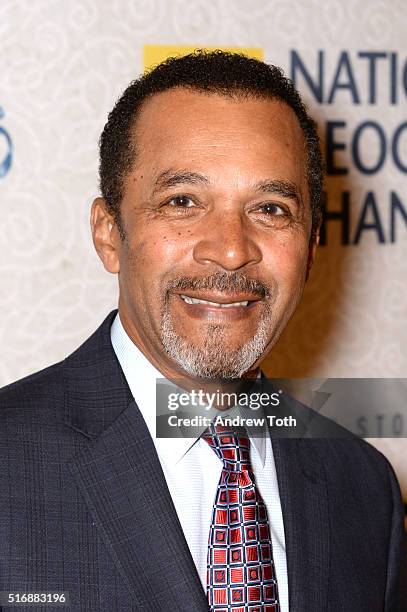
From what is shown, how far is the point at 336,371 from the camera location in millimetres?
2031

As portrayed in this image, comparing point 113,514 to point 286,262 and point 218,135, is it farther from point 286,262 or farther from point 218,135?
point 218,135

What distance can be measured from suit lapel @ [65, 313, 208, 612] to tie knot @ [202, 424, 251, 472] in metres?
0.09

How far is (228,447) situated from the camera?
4.04 feet

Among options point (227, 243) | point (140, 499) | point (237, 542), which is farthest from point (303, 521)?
point (227, 243)

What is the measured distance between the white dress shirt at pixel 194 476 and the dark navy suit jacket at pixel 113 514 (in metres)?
0.02

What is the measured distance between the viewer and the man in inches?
43.9

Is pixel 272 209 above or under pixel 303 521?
above

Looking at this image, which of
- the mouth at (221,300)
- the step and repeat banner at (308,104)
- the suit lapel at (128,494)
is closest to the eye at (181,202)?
the mouth at (221,300)

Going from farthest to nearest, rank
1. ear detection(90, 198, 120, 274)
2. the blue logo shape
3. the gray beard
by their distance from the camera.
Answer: the blue logo shape
ear detection(90, 198, 120, 274)
the gray beard

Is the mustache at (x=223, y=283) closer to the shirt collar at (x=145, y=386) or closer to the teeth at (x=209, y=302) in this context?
the teeth at (x=209, y=302)

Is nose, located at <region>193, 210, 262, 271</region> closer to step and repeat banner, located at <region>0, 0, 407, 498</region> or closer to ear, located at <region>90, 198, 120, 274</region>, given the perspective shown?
ear, located at <region>90, 198, 120, 274</region>

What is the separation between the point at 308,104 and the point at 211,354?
931mm

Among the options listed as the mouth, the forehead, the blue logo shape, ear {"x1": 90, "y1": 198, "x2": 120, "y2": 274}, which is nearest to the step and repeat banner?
the blue logo shape

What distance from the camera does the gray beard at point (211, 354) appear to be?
1.20 meters
